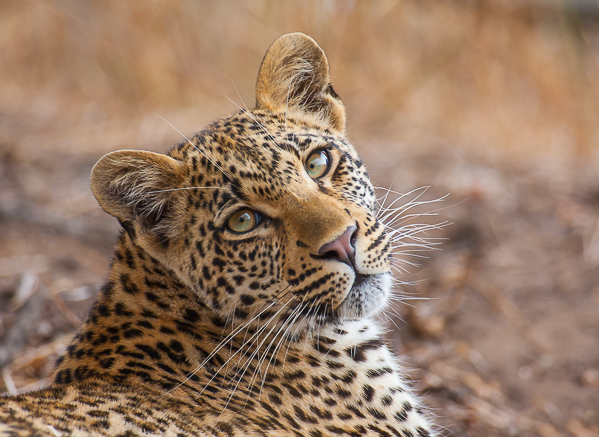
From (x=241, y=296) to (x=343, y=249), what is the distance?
2.23 feet

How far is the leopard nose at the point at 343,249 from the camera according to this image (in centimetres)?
333

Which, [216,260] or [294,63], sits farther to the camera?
[294,63]

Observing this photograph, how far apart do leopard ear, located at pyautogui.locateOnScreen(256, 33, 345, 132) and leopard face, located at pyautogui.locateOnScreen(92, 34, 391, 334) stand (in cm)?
60

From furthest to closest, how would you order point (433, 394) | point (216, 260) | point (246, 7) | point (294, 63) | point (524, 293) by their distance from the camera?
point (246, 7)
point (524, 293)
point (433, 394)
point (294, 63)
point (216, 260)

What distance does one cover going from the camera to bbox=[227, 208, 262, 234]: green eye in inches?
142

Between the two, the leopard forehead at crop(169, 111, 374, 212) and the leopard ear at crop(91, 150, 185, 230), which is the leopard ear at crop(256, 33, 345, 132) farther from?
the leopard ear at crop(91, 150, 185, 230)

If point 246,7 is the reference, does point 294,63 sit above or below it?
below

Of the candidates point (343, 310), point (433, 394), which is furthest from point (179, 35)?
point (343, 310)

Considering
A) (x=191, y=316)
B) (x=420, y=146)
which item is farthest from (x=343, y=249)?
(x=420, y=146)

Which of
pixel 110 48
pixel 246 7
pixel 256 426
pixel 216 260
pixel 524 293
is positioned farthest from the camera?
pixel 110 48

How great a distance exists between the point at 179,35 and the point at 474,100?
6.39m

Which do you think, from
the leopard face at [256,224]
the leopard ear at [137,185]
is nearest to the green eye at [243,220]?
the leopard face at [256,224]

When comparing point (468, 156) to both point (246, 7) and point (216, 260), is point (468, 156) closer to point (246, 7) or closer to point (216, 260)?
point (246, 7)

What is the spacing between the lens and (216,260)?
3.62 metres
